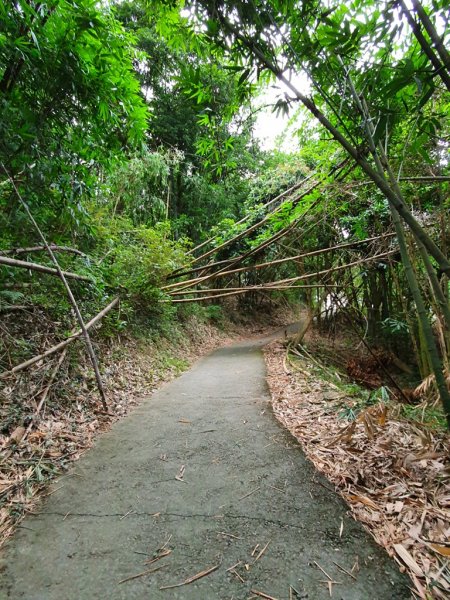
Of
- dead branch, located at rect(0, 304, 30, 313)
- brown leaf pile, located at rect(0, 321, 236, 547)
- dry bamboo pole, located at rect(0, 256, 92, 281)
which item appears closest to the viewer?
brown leaf pile, located at rect(0, 321, 236, 547)

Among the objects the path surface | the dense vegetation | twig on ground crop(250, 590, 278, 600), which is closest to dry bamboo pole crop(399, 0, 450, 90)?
the dense vegetation

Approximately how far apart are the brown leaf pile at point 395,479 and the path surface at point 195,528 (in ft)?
0.31

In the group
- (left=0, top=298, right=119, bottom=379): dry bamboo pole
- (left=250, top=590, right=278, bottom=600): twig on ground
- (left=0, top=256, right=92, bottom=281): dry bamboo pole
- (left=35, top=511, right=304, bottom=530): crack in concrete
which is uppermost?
(left=0, top=256, right=92, bottom=281): dry bamboo pole

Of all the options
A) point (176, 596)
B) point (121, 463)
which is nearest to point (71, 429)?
point (121, 463)

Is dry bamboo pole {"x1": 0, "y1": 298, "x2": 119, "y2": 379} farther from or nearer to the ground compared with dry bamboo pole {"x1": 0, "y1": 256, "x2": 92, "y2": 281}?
nearer to the ground

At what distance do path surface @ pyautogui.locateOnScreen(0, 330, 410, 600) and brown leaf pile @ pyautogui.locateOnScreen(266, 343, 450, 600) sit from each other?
94 millimetres

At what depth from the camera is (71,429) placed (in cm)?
286

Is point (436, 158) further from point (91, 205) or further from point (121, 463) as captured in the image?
point (91, 205)

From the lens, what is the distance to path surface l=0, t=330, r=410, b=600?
1352 mm

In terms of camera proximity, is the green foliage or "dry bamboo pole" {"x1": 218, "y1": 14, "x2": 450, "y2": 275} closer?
"dry bamboo pole" {"x1": 218, "y1": 14, "x2": 450, "y2": 275}

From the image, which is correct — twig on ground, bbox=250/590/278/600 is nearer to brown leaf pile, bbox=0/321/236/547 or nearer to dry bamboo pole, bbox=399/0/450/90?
brown leaf pile, bbox=0/321/236/547

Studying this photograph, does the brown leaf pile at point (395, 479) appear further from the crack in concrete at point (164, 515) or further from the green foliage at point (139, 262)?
the green foliage at point (139, 262)

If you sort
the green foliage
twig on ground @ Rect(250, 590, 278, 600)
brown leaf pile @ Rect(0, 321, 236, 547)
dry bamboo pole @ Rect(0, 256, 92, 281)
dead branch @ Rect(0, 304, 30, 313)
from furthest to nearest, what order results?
the green foliage → dead branch @ Rect(0, 304, 30, 313) → dry bamboo pole @ Rect(0, 256, 92, 281) → brown leaf pile @ Rect(0, 321, 236, 547) → twig on ground @ Rect(250, 590, 278, 600)

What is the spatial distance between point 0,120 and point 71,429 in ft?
8.78
